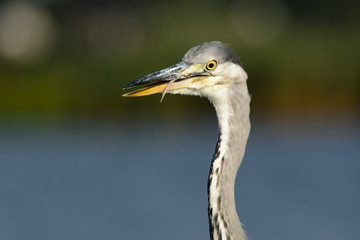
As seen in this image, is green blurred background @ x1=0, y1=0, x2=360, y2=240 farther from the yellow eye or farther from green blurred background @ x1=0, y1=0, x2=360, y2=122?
the yellow eye

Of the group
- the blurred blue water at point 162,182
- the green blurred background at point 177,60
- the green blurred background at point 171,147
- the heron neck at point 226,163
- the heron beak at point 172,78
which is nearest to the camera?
the heron neck at point 226,163

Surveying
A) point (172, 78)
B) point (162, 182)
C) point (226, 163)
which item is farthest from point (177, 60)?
point (226, 163)

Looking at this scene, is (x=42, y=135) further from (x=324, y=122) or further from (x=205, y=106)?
(x=324, y=122)

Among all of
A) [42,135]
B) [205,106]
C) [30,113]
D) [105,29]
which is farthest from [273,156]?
[105,29]

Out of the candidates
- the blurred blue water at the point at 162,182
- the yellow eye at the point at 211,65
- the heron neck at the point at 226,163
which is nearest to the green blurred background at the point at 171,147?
the blurred blue water at the point at 162,182

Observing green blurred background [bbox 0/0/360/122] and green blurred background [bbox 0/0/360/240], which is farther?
green blurred background [bbox 0/0/360/122]

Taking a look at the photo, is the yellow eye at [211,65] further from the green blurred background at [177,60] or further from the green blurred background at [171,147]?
the green blurred background at [177,60]

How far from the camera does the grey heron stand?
13.4ft

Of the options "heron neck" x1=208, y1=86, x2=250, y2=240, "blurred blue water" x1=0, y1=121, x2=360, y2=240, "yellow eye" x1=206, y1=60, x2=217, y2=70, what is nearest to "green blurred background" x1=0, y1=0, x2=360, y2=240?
"blurred blue water" x1=0, y1=121, x2=360, y2=240

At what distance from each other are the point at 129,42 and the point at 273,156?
60.4 ft

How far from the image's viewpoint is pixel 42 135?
14.8m

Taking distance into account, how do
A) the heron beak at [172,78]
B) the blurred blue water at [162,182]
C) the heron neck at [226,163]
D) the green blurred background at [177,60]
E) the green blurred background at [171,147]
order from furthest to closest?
the green blurred background at [177,60] < the green blurred background at [171,147] < the blurred blue water at [162,182] < the heron beak at [172,78] < the heron neck at [226,163]

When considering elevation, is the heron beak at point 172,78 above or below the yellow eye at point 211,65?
below

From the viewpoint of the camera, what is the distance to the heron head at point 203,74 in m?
4.15
